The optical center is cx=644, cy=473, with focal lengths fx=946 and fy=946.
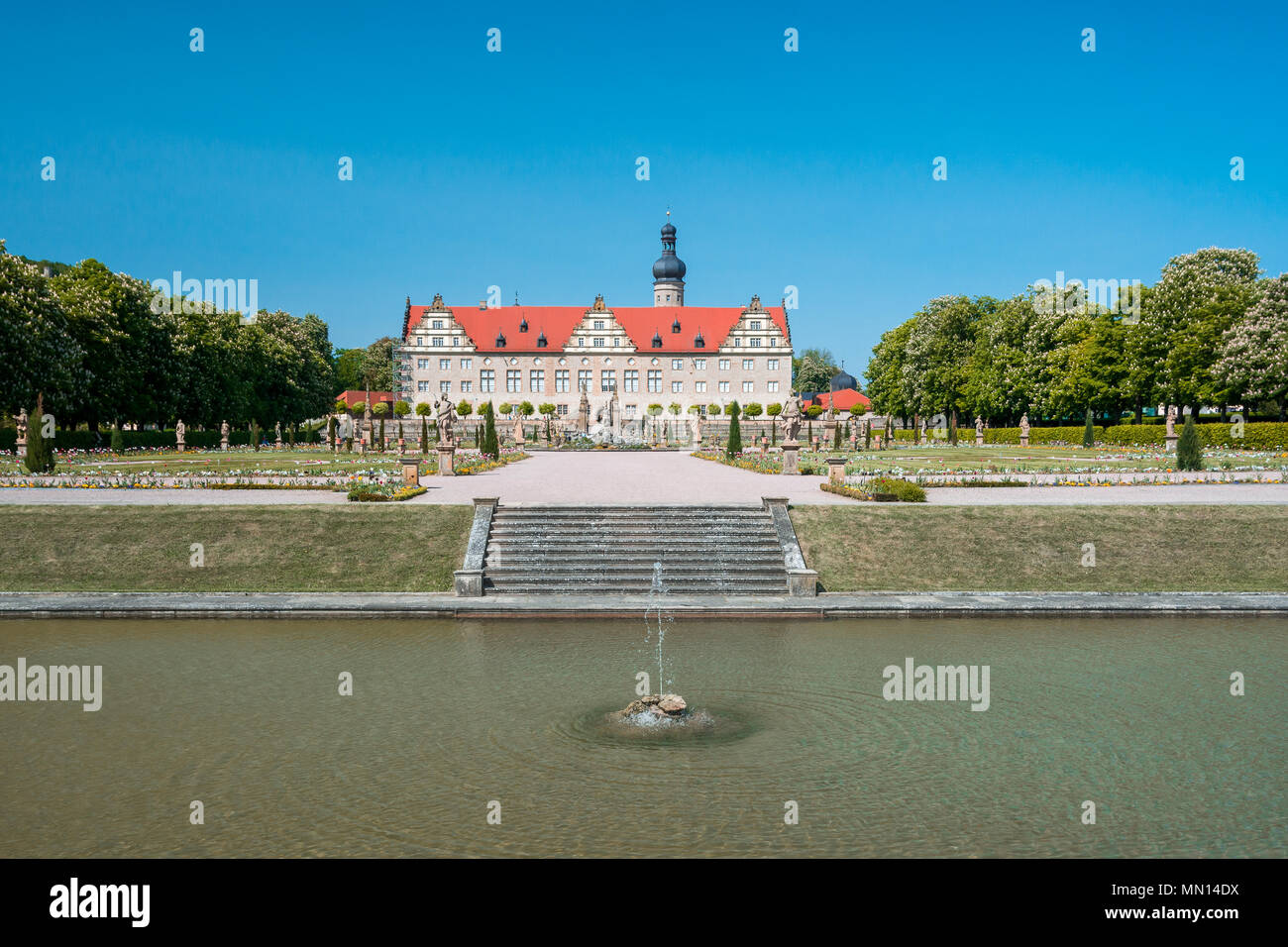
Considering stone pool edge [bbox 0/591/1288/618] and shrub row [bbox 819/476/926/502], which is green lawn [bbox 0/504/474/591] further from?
shrub row [bbox 819/476/926/502]

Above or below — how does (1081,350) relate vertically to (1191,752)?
above

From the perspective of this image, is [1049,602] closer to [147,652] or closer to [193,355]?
[147,652]

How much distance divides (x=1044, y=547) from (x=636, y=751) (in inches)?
496

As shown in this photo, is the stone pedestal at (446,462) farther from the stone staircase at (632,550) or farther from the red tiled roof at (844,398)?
the red tiled roof at (844,398)

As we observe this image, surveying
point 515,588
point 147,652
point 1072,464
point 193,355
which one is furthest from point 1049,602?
point 193,355

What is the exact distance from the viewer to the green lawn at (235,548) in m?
17.0

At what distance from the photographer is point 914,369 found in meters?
84.7

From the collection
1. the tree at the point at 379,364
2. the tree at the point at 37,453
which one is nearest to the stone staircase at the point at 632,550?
the tree at the point at 37,453

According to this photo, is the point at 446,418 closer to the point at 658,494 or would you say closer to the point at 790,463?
the point at 790,463

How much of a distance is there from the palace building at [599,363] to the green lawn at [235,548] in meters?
82.6

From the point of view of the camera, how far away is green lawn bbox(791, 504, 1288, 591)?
55.9 ft

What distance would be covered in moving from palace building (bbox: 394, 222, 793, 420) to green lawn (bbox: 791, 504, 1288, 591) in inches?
3260

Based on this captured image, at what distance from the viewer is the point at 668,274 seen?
112938 mm
